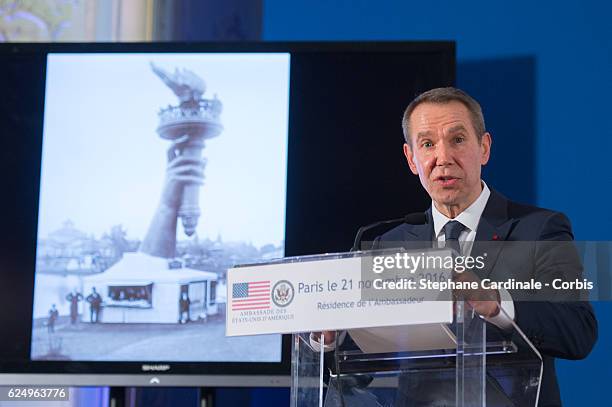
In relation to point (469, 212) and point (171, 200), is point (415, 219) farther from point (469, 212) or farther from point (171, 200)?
point (171, 200)

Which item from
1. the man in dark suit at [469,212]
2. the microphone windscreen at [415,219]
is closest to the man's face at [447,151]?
the man in dark suit at [469,212]

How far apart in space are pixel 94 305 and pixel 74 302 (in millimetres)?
81

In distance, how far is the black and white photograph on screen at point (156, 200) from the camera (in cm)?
361

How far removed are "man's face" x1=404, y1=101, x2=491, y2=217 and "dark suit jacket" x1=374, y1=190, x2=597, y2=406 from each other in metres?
0.09

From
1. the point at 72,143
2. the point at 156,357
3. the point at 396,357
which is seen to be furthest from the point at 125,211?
Answer: the point at 396,357

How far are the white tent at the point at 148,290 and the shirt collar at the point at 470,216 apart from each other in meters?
1.11

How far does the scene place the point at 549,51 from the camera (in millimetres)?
3797

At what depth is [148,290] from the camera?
11.9 feet

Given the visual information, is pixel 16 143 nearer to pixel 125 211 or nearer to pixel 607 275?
pixel 125 211

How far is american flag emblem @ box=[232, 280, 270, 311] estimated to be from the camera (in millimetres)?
1863

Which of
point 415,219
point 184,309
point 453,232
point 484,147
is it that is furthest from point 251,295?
point 184,309

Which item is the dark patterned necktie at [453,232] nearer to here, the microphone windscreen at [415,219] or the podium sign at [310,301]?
the microphone windscreen at [415,219]

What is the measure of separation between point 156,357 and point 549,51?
1.99 m

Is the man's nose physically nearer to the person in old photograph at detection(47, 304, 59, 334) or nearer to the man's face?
the man's face
